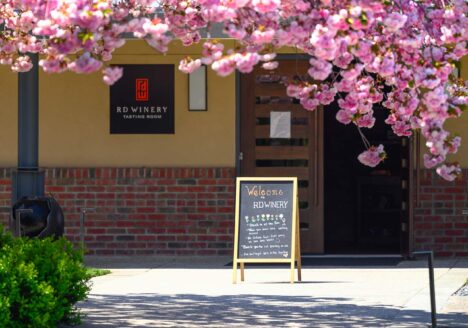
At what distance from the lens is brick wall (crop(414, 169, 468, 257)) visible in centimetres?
1681

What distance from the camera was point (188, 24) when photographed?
1008 cm

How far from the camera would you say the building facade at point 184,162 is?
16.8 m

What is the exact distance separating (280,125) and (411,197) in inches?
81.3

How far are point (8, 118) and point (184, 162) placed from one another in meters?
2.49

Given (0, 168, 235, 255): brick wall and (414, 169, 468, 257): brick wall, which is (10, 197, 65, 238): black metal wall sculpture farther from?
(414, 169, 468, 257): brick wall

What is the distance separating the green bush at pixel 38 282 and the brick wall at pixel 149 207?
616 cm

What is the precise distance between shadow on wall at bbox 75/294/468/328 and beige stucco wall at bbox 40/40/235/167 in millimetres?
4246

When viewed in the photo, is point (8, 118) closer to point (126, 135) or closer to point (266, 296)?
point (126, 135)

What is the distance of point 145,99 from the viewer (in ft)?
55.5

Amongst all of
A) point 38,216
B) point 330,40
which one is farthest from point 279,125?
point 330,40

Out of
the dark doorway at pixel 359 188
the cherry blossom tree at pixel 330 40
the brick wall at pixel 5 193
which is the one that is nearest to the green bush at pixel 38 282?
the cherry blossom tree at pixel 330 40

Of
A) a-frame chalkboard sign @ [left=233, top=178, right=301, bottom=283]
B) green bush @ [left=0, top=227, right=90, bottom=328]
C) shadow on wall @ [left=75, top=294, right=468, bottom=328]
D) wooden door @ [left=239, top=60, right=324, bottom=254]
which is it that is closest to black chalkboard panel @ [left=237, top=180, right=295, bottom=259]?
a-frame chalkboard sign @ [left=233, top=178, right=301, bottom=283]

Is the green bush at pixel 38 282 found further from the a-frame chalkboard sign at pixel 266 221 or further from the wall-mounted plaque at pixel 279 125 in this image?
the wall-mounted plaque at pixel 279 125

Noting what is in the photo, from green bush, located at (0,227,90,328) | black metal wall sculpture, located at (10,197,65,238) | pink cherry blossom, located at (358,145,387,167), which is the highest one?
pink cherry blossom, located at (358,145,387,167)
